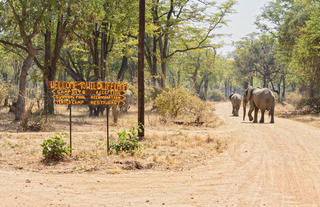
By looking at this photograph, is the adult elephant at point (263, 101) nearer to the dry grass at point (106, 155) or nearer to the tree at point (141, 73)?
the dry grass at point (106, 155)

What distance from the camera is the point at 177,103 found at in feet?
61.8

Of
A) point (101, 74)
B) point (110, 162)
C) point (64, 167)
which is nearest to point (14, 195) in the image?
point (64, 167)

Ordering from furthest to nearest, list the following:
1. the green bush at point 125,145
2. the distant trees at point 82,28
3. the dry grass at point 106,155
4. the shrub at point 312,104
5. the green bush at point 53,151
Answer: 1. the shrub at point 312,104
2. the distant trees at point 82,28
3. the green bush at point 125,145
4. the green bush at point 53,151
5. the dry grass at point 106,155

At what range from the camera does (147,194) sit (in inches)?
260

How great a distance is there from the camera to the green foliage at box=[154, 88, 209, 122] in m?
18.7

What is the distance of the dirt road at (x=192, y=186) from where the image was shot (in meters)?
6.11

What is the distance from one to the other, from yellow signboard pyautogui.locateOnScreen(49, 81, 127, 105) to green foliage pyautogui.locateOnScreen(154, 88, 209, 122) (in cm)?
815

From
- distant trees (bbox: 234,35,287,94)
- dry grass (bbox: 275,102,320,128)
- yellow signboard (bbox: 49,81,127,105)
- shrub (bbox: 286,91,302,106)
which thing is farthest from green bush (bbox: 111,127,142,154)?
distant trees (bbox: 234,35,287,94)

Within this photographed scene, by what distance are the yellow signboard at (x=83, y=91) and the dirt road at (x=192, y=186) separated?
2.63 m

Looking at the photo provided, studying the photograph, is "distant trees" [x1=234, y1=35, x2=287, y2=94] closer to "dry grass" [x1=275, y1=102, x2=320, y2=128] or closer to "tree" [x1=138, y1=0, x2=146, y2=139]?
"dry grass" [x1=275, y1=102, x2=320, y2=128]

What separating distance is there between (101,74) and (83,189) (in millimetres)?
17615

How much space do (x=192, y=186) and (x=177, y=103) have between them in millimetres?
11841

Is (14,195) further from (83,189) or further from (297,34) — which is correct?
(297,34)

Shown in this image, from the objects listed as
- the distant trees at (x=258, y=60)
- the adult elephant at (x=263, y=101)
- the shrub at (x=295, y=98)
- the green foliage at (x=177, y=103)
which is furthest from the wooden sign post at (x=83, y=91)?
the distant trees at (x=258, y=60)
